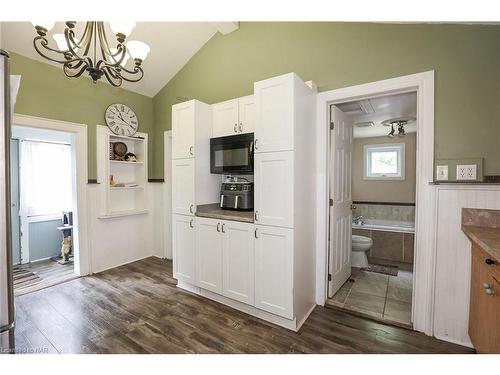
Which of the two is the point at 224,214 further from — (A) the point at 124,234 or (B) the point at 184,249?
(A) the point at 124,234

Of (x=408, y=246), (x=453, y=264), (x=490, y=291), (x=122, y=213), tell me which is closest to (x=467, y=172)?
(x=453, y=264)

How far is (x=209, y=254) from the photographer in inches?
91.7

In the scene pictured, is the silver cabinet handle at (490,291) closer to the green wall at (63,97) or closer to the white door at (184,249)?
the white door at (184,249)

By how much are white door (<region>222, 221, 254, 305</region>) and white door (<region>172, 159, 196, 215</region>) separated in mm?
553

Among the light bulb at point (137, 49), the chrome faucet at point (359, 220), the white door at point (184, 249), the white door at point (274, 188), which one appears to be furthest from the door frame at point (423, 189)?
the chrome faucet at point (359, 220)

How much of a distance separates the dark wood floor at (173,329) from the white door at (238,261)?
202 mm

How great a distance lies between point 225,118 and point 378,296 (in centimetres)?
255

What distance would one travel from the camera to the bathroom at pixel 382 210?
235 centimetres

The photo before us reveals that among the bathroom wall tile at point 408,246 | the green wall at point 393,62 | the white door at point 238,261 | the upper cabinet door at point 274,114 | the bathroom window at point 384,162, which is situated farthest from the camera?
the bathroom window at point 384,162

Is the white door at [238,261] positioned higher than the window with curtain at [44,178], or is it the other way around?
the window with curtain at [44,178]

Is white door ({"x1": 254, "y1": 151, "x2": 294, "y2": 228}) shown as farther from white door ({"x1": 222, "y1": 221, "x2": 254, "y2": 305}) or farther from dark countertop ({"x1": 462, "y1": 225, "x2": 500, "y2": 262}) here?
dark countertop ({"x1": 462, "y1": 225, "x2": 500, "y2": 262})
